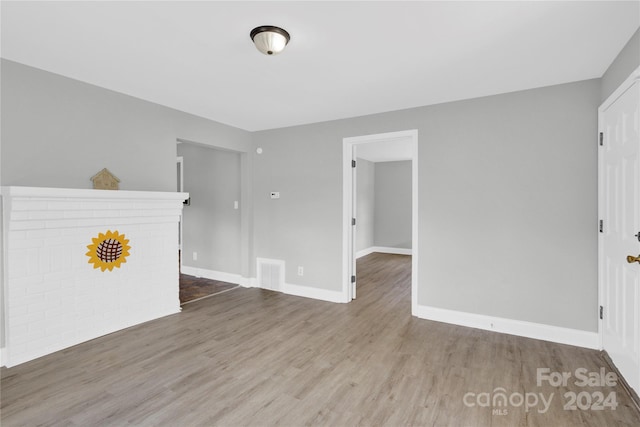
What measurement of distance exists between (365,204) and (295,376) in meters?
6.00

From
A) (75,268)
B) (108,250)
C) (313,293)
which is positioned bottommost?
(313,293)

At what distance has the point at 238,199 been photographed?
495 cm

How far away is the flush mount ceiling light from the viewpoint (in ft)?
6.58

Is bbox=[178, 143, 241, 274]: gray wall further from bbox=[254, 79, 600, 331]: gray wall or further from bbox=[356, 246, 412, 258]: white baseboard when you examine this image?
bbox=[356, 246, 412, 258]: white baseboard

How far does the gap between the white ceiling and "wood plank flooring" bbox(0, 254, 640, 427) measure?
2.49 metres

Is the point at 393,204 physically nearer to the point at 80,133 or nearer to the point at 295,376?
the point at 295,376

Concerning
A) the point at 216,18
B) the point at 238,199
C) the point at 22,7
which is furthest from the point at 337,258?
the point at 22,7

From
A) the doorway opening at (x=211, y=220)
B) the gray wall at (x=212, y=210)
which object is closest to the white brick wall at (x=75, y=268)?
the doorway opening at (x=211, y=220)

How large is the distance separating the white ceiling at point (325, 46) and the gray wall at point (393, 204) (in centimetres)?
485

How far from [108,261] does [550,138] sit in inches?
179

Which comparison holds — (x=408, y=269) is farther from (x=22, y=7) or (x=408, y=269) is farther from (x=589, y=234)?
(x=22, y=7)

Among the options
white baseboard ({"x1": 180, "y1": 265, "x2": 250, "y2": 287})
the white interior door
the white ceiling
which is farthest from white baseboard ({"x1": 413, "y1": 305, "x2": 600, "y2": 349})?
white baseboard ({"x1": 180, "y1": 265, "x2": 250, "y2": 287})

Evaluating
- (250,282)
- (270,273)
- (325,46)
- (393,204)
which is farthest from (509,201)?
(393,204)

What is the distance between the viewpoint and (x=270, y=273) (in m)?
4.70
